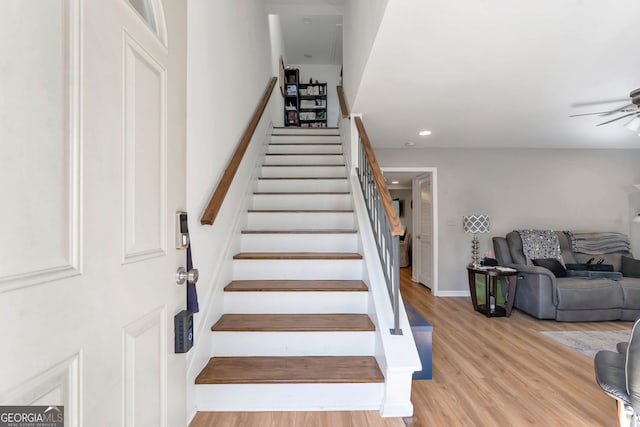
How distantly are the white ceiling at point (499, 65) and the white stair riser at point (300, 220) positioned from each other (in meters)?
1.14

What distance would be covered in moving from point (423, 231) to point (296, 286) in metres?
4.00

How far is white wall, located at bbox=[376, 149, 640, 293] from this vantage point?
16.5 ft

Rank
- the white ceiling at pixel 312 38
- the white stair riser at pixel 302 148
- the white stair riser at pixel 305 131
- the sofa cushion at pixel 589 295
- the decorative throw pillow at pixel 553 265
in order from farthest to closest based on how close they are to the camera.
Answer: the white ceiling at pixel 312 38 < the white stair riser at pixel 305 131 < the white stair riser at pixel 302 148 < the decorative throw pillow at pixel 553 265 < the sofa cushion at pixel 589 295

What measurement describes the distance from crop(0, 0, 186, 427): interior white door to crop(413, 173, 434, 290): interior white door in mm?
4775

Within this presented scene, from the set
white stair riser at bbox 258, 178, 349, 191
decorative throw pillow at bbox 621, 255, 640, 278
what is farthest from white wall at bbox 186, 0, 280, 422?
decorative throw pillow at bbox 621, 255, 640, 278

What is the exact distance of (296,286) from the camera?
7.53ft

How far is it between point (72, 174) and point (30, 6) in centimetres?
30

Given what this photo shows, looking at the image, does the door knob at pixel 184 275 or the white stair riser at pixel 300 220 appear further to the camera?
the white stair riser at pixel 300 220

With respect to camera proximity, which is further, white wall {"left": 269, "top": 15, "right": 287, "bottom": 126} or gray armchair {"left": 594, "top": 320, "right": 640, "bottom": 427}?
white wall {"left": 269, "top": 15, "right": 287, "bottom": 126}

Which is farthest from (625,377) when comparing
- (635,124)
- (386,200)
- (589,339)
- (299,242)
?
(635,124)

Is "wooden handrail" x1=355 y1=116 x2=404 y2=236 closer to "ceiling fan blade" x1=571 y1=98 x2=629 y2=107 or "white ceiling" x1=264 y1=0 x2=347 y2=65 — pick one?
"ceiling fan blade" x1=571 y1=98 x2=629 y2=107

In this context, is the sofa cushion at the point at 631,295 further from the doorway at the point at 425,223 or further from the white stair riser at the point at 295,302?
the white stair riser at the point at 295,302

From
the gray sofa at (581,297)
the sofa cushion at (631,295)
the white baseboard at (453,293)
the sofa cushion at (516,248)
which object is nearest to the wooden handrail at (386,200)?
the gray sofa at (581,297)

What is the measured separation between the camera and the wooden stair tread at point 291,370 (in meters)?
1.75
